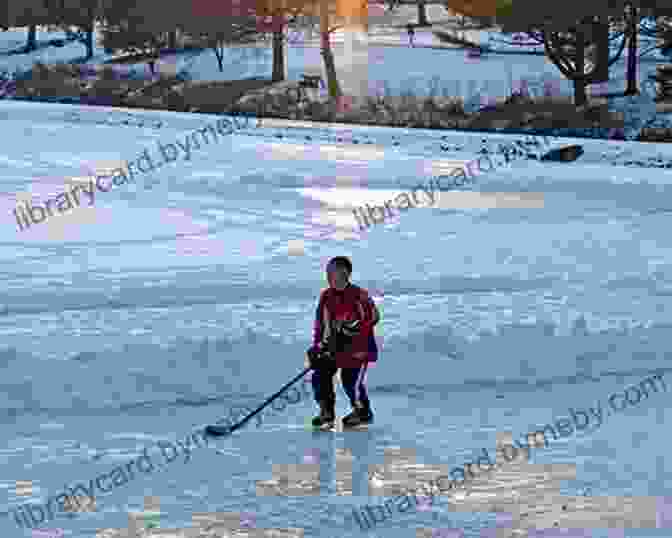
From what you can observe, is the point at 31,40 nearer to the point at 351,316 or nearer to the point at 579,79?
the point at 579,79

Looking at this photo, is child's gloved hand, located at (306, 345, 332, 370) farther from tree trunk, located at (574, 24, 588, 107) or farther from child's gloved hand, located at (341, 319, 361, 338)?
tree trunk, located at (574, 24, 588, 107)

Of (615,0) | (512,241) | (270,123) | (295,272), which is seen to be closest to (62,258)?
(295,272)

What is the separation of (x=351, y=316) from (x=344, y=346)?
0.83 ft

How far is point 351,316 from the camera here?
8570 mm

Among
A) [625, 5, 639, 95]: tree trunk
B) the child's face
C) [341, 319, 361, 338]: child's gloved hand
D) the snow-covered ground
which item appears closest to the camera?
the snow-covered ground

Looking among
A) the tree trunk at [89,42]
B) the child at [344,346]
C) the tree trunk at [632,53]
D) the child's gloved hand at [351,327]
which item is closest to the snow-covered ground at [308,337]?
the child at [344,346]

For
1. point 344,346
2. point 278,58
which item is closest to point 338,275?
point 344,346

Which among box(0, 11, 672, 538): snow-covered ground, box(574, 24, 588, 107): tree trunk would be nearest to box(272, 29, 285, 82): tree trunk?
box(574, 24, 588, 107): tree trunk

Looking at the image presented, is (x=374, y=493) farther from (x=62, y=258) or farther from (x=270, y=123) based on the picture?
(x=270, y=123)

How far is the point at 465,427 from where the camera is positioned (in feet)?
28.6

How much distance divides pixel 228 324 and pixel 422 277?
11.5 ft

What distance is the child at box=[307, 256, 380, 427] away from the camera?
8.59 metres

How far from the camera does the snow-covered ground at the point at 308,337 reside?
7363 millimetres

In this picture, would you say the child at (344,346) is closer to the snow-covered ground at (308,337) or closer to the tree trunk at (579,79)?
the snow-covered ground at (308,337)
